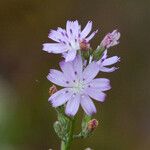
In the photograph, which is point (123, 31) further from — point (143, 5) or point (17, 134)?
point (17, 134)

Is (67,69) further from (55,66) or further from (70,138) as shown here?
(55,66)

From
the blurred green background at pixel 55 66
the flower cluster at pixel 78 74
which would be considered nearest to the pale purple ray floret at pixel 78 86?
the flower cluster at pixel 78 74

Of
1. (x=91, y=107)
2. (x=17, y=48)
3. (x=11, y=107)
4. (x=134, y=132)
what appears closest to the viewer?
(x=91, y=107)

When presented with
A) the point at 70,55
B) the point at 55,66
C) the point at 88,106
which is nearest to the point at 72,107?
the point at 88,106

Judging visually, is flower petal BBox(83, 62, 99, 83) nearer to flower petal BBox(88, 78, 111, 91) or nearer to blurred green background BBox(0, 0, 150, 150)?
flower petal BBox(88, 78, 111, 91)

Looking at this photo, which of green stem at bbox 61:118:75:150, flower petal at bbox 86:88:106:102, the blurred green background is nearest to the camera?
flower petal at bbox 86:88:106:102

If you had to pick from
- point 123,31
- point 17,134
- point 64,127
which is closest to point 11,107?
point 17,134

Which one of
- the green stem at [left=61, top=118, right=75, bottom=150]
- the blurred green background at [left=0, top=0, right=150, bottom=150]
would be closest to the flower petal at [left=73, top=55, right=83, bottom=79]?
the green stem at [left=61, top=118, right=75, bottom=150]
